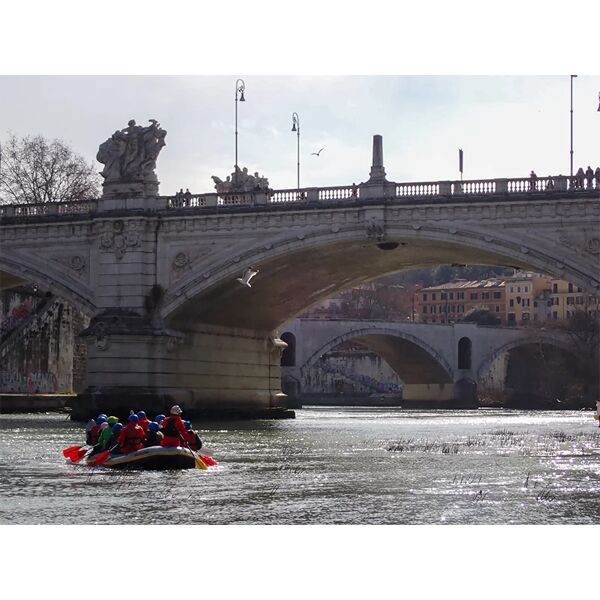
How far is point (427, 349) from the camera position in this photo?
13675 centimetres

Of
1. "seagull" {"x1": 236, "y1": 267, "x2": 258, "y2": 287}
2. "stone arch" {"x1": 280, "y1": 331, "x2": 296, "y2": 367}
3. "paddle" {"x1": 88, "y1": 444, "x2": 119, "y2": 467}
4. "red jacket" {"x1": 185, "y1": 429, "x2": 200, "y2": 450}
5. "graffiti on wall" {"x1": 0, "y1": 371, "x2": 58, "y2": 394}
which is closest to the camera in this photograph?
"paddle" {"x1": 88, "y1": 444, "x2": 119, "y2": 467}

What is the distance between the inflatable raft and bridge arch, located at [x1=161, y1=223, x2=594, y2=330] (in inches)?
1021

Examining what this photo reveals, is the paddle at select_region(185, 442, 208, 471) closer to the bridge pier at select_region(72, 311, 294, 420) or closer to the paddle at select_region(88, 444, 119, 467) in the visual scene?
the paddle at select_region(88, 444, 119, 467)

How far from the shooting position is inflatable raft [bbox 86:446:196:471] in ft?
135

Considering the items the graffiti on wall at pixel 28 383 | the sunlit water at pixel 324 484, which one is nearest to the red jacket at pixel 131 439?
the sunlit water at pixel 324 484

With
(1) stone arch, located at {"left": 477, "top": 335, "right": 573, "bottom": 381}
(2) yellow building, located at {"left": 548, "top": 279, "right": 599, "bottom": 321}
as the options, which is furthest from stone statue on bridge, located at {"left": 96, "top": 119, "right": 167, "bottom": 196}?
(2) yellow building, located at {"left": 548, "top": 279, "right": 599, "bottom": 321}

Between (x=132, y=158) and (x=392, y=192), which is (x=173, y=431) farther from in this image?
(x=132, y=158)

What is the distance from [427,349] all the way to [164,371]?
6674cm

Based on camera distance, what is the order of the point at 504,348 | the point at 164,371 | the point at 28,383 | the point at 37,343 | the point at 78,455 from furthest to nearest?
1. the point at 504,348
2. the point at 37,343
3. the point at 28,383
4. the point at 164,371
5. the point at 78,455

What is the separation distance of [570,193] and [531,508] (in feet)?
108

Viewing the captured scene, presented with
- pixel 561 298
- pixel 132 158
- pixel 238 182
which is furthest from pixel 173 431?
pixel 561 298

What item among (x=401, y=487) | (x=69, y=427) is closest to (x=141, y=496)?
(x=401, y=487)

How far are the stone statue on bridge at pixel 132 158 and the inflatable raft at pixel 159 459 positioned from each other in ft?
107

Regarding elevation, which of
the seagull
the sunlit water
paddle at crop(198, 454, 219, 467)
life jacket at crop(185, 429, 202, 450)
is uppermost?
the seagull
